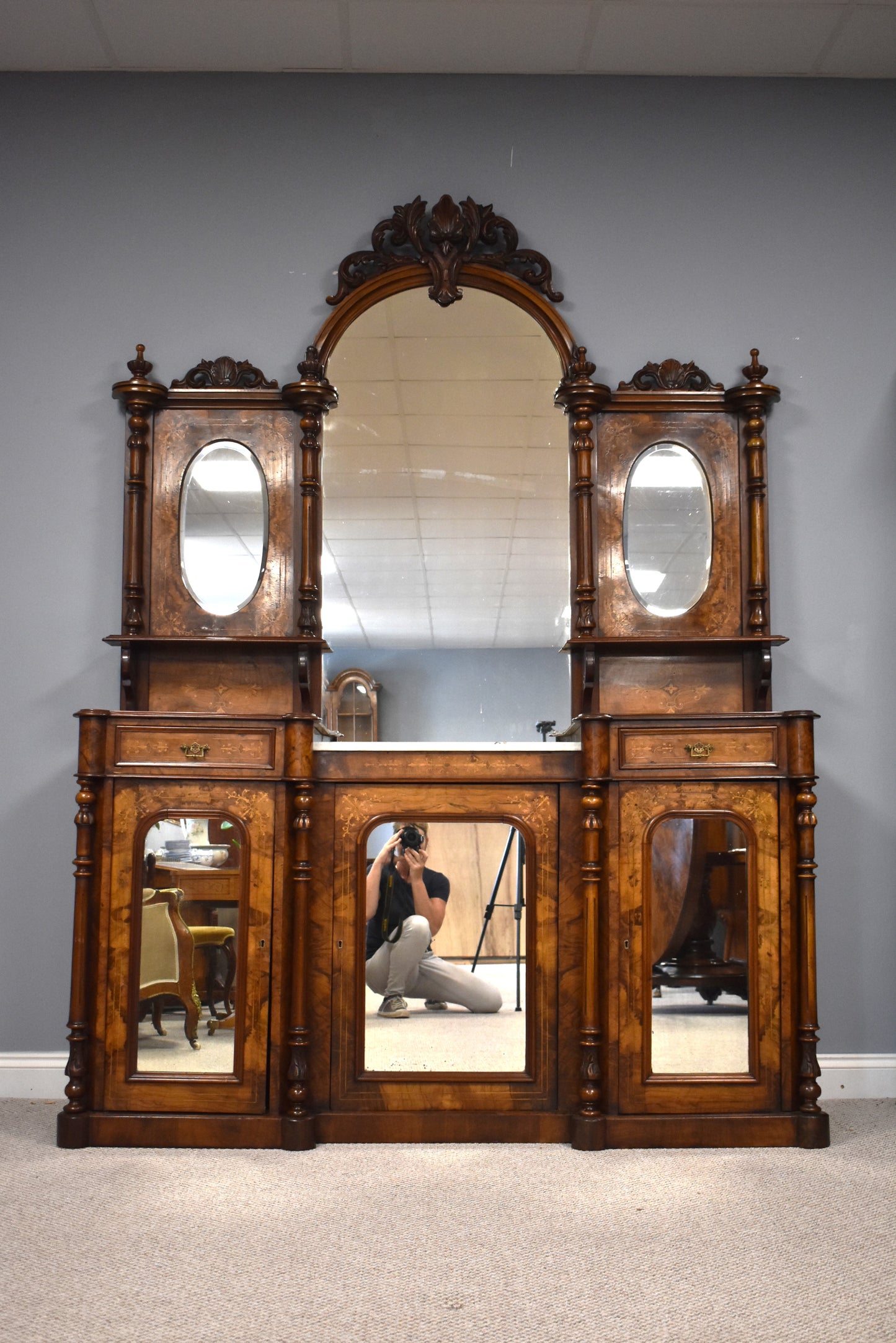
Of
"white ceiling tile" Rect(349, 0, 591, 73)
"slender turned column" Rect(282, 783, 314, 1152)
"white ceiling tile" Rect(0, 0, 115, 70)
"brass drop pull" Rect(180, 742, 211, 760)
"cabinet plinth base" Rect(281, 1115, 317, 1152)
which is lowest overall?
"cabinet plinth base" Rect(281, 1115, 317, 1152)

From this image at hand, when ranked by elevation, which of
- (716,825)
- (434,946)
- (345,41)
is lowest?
(434,946)

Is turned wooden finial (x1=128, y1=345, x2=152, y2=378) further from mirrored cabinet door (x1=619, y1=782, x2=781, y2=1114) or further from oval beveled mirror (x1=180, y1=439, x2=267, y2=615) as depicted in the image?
mirrored cabinet door (x1=619, y1=782, x2=781, y2=1114)

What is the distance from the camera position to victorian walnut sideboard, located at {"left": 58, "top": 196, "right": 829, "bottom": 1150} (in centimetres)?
272

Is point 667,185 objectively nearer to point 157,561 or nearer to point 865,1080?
point 157,561

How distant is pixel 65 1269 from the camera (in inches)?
→ 76.4

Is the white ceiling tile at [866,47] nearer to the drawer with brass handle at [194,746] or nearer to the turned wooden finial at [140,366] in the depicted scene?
the turned wooden finial at [140,366]

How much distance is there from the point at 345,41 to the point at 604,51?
794mm

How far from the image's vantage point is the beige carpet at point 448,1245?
5.71ft

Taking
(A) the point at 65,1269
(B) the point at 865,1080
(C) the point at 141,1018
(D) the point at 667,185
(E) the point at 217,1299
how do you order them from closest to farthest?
(E) the point at 217,1299 → (A) the point at 65,1269 → (C) the point at 141,1018 → (B) the point at 865,1080 → (D) the point at 667,185

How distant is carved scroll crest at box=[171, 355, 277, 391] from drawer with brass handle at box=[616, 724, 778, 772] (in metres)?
1.51

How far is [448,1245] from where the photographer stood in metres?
2.05

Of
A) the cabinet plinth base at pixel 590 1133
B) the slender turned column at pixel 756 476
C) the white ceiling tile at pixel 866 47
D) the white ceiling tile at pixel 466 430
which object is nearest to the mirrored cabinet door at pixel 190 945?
the cabinet plinth base at pixel 590 1133

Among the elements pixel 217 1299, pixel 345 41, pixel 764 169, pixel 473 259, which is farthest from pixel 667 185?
pixel 217 1299

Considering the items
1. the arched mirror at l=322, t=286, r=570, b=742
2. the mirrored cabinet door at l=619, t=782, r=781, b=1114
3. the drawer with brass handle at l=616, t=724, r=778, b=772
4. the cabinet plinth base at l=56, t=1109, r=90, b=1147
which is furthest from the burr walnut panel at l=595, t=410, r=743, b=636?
the cabinet plinth base at l=56, t=1109, r=90, b=1147
